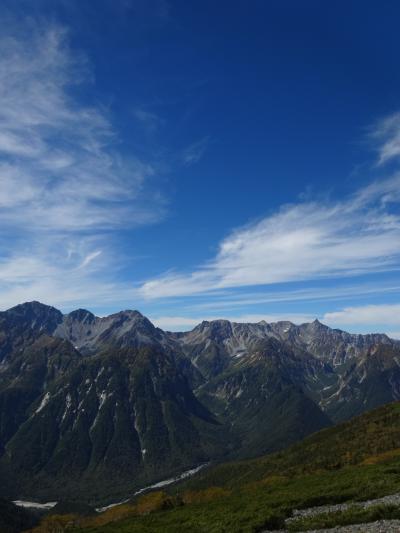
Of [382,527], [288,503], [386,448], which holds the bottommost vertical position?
[386,448]

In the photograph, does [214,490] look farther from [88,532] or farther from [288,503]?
[288,503]

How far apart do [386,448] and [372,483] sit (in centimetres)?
12009

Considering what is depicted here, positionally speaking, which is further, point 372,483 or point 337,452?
point 337,452

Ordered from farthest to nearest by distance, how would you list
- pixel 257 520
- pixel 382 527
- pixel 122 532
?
pixel 122 532 < pixel 257 520 < pixel 382 527

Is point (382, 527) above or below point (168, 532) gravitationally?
above

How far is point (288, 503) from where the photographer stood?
2414 inches

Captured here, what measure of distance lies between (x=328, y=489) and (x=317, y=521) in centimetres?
2180

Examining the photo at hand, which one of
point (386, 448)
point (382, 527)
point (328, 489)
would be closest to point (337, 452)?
point (386, 448)

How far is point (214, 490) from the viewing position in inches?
6575

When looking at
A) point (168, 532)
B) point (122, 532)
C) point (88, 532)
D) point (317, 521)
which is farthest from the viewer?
point (88, 532)

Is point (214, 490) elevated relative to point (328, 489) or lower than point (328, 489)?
lower

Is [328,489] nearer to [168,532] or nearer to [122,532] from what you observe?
[168,532]

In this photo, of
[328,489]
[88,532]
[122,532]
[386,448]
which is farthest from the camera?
[386,448]

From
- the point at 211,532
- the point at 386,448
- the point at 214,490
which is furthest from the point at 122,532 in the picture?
the point at 386,448
